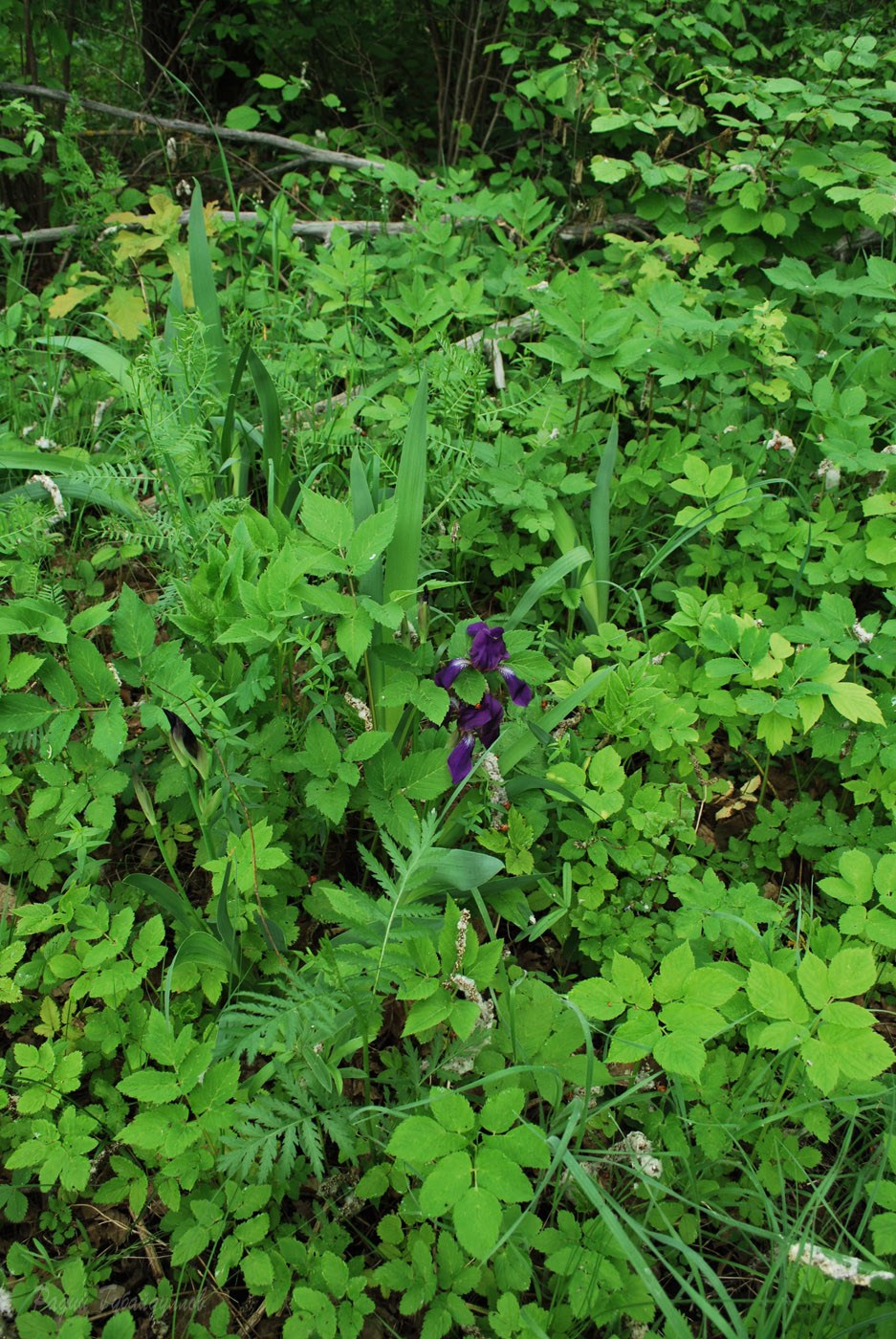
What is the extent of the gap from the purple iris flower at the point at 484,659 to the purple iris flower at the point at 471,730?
0.05 metres

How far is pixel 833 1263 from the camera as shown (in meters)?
1.06

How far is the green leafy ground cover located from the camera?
1196mm

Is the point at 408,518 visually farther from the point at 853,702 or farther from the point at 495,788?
the point at 853,702

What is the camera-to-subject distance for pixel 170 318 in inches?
87.7

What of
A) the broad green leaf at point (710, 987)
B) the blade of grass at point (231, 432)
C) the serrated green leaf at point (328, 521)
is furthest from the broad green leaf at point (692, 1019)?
the blade of grass at point (231, 432)

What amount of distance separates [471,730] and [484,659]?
0.14 m

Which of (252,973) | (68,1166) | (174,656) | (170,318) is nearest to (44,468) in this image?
(170,318)

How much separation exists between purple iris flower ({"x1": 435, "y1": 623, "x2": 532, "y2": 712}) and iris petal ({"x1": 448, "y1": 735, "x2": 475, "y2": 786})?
11 centimetres

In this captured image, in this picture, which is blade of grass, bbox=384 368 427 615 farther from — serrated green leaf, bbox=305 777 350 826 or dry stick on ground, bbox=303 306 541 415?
dry stick on ground, bbox=303 306 541 415

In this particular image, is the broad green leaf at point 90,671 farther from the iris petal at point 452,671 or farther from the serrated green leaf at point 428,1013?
the serrated green leaf at point 428,1013

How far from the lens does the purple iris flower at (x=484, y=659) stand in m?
1.46

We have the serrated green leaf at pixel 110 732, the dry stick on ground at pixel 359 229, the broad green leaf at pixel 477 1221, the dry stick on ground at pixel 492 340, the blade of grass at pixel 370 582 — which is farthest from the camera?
the dry stick on ground at pixel 359 229

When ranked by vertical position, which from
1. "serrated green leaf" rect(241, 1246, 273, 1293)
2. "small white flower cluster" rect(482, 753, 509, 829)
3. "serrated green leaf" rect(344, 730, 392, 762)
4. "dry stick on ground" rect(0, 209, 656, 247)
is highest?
"dry stick on ground" rect(0, 209, 656, 247)

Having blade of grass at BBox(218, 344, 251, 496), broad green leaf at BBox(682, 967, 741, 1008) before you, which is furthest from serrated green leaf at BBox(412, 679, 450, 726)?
Answer: blade of grass at BBox(218, 344, 251, 496)
